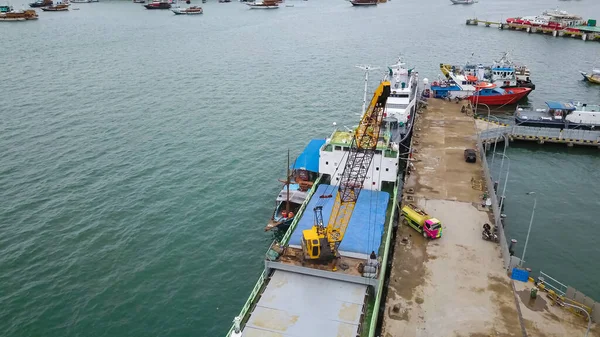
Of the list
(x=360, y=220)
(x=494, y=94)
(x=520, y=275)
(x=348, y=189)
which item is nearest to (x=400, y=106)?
(x=348, y=189)

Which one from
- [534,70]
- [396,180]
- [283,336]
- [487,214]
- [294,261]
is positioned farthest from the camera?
[534,70]

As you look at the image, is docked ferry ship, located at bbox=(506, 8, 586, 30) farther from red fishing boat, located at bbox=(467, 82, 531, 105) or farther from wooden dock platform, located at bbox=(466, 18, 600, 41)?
red fishing boat, located at bbox=(467, 82, 531, 105)

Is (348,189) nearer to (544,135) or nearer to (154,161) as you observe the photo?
(154,161)

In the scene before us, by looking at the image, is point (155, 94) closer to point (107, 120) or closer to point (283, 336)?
point (107, 120)

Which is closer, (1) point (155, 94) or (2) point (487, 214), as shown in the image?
(2) point (487, 214)

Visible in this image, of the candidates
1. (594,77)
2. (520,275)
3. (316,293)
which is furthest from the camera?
(594,77)

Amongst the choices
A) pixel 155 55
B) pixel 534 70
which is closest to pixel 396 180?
pixel 534 70

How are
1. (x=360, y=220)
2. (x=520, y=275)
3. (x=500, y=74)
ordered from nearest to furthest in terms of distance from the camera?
1. (x=520, y=275)
2. (x=360, y=220)
3. (x=500, y=74)
